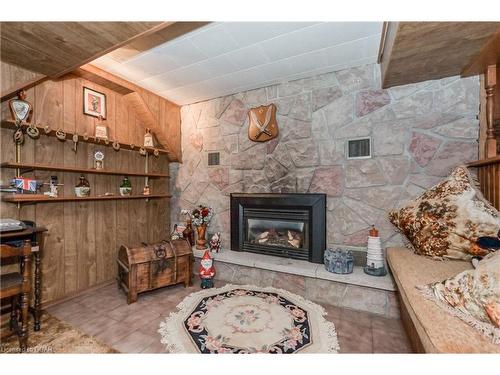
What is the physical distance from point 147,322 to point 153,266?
513mm

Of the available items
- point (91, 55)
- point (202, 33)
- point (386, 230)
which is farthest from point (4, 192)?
point (386, 230)

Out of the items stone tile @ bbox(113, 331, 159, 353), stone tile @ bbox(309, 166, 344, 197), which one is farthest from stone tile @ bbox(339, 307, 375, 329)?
stone tile @ bbox(113, 331, 159, 353)

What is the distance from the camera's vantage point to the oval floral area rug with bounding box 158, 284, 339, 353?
1447 millimetres

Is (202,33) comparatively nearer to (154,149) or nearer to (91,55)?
(91,55)

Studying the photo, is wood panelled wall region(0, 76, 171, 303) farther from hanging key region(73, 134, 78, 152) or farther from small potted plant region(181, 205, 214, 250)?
small potted plant region(181, 205, 214, 250)

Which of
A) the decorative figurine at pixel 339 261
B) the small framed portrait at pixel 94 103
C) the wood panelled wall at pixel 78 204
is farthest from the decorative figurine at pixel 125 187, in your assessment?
the decorative figurine at pixel 339 261

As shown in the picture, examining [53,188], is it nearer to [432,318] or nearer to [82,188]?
[82,188]

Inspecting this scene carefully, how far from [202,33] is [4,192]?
6.61 feet

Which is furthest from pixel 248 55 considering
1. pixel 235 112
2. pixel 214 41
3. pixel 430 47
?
pixel 430 47

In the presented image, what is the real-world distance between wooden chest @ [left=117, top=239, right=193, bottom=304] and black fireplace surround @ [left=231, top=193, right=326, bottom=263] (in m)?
0.66

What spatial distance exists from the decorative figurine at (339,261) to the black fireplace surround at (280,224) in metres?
0.19

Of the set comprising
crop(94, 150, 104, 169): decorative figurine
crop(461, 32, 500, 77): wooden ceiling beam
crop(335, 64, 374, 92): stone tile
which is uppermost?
crop(335, 64, 374, 92): stone tile

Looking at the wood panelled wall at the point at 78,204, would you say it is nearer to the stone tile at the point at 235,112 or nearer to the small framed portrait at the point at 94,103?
the small framed portrait at the point at 94,103

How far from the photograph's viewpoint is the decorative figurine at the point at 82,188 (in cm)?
221
